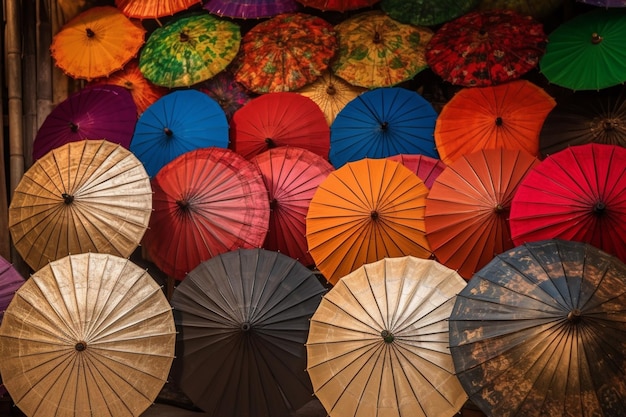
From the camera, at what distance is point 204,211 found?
22.3ft

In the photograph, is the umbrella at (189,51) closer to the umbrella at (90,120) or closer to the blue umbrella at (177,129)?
the blue umbrella at (177,129)

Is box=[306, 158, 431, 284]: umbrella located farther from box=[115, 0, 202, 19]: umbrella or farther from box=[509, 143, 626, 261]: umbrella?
box=[115, 0, 202, 19]: umbrella

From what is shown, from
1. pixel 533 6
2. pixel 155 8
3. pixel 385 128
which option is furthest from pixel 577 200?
pixel 155 8

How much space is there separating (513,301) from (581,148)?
1786 mm

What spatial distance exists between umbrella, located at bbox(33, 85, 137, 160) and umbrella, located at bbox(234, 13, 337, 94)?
1386mm

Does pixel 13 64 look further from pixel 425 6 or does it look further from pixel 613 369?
pixel 613 369

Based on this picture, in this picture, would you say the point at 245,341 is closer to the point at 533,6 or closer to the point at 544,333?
the point at 544,333

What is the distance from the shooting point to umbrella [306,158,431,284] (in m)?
6.54

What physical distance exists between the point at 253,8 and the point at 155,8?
3.92 feet

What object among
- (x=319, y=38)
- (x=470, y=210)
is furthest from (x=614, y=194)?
(x=319, y=38)

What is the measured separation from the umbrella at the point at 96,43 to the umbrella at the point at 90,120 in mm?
436

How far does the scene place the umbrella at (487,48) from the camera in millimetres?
7570

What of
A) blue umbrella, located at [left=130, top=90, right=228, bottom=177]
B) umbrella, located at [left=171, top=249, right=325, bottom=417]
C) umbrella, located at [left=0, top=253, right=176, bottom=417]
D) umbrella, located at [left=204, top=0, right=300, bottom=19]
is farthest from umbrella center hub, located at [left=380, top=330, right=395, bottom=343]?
umbrella, located at [left=204, top=0, right=300, bottom=19]

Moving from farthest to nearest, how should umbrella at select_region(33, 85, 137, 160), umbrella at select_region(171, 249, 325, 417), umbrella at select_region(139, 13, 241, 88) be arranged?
umbrella at select_region(139, 13, 241, 88)
umbrella at select_region(33, 85, 137, 160)
umbrella at select_region(171, 249, 325, 417)
